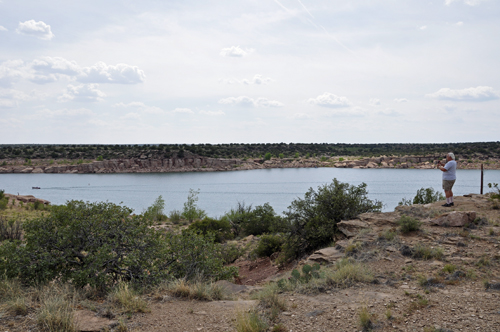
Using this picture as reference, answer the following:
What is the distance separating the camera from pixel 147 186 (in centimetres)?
6103

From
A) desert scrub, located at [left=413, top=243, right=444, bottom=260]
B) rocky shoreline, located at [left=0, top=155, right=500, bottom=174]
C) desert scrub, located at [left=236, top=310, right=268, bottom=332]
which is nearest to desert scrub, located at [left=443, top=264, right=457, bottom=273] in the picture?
desert scrub, located at [left=413, top=243, right=444, bottom=260]

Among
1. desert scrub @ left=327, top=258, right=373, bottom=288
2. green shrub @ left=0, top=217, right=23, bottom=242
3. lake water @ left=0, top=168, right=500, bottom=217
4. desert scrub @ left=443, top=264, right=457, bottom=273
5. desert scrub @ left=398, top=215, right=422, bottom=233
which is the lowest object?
lake water @ left=0, top=168, right=500, bottom=217

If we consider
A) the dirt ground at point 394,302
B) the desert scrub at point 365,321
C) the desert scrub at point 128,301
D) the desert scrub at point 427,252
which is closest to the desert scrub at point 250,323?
the dirt ground at point 394,302

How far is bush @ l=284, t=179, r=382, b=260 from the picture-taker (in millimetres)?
12562

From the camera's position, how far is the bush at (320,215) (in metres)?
12.6

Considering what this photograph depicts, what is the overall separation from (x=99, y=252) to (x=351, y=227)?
7.63 m

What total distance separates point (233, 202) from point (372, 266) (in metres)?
35.2

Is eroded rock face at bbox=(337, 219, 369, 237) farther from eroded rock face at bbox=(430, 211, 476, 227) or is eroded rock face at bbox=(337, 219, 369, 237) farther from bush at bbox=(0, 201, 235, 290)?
bush at bbox=(0, 201, 235, 290)

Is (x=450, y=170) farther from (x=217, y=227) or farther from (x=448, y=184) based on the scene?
(x=217, y=227)

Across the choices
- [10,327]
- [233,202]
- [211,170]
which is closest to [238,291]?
[10,327]

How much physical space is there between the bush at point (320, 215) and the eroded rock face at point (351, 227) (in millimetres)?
557

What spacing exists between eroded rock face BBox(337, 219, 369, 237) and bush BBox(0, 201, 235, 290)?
4.58 metres

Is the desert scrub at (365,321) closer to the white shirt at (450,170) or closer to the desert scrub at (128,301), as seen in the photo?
the desert scrub at (128,301)

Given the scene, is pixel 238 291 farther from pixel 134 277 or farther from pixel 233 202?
pixel 233 202
